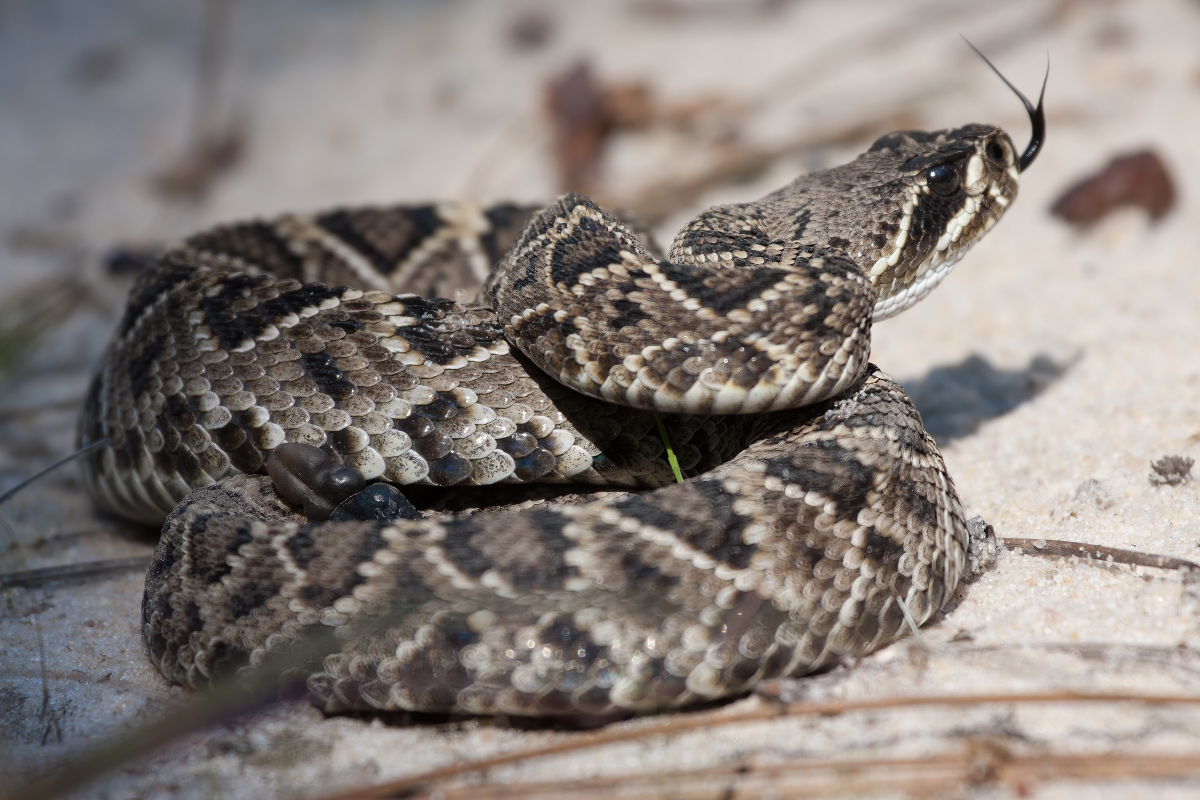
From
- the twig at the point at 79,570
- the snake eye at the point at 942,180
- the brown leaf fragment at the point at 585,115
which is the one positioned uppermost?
the snake eye at the point at 942,180

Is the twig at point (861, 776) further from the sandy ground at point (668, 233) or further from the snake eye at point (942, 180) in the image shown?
the snake eye at point (942, 180)

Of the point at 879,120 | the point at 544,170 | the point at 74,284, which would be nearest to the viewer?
the point at 74,284

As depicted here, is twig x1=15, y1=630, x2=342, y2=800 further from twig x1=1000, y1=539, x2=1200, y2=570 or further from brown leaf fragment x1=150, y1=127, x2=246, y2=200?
brown leaf fragment x1=150, y1=127, x2=246, y2=200

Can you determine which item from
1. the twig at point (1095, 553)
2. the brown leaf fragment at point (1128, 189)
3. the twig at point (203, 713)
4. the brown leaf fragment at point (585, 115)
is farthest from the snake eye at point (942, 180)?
the brown leaf fragment at point (585, 115)

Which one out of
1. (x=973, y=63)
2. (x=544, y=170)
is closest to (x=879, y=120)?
(x=973, y=63)

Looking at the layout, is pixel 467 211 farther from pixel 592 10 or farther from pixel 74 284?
pixel 592 10

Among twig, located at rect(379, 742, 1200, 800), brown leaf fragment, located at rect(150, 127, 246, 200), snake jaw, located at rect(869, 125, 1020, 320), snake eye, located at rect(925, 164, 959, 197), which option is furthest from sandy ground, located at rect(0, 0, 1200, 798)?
snake eye, located at rect(925, 164, 959, 197)

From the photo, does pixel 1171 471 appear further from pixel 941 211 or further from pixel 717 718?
pixel 717 718

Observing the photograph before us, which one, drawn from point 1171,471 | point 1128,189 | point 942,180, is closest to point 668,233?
point 1128,189
